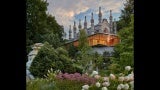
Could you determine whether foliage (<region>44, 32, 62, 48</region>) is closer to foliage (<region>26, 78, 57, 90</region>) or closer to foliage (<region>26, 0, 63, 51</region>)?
foliage (<region>26, 0, 63, 51</region>)

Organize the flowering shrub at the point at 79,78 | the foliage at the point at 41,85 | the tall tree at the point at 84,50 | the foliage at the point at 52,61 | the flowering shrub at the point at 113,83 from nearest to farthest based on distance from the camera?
the flowering shrub at the point at 113,83 < the flowering shrub at the point at 79,78 < the foliage at the point at 41,85 < the tall tree at the point at 84,50 < the foliage at the point at 52,61

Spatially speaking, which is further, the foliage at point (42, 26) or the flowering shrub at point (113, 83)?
the foliage at point (42, 26)

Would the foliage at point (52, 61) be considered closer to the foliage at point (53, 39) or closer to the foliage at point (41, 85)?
the foliage at point (53, 39)

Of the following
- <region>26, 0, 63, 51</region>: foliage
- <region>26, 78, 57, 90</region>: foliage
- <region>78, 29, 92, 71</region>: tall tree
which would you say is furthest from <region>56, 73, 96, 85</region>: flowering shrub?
<region>26, 0, 63, 51</region>: foliage

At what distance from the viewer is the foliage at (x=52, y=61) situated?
3.82 metres

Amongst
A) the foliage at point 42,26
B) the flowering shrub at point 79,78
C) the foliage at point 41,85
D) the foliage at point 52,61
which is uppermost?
the foliage at point 42,26

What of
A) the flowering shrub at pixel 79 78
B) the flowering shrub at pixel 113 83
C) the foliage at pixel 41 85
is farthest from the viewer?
the foliage at pixel 41 85

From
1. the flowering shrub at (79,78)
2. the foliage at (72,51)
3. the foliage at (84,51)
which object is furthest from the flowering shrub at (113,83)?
the foliage at (72,51)

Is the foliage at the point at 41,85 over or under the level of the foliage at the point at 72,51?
under

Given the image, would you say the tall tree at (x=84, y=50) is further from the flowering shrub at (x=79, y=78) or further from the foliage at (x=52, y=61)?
the flowering shrub at (x=79, y=78)

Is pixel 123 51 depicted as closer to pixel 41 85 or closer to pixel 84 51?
pixel 84 51
